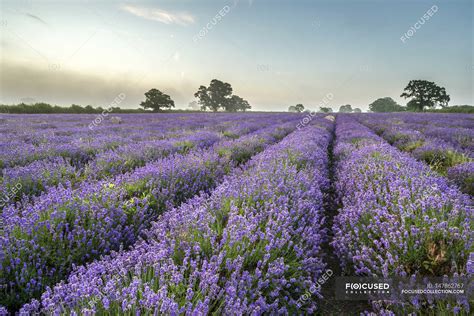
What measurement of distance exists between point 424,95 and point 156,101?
47.7 meters

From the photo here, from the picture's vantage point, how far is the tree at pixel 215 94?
60000 mm

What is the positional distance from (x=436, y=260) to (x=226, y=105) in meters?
61.4

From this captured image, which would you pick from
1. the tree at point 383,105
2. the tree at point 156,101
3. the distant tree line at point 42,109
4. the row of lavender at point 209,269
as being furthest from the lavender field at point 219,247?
the tree at point 383,105

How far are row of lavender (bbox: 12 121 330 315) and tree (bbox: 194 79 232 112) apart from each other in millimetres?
58775

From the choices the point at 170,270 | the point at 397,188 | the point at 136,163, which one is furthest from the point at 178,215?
the point at 136,163

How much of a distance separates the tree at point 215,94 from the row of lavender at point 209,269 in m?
58.8

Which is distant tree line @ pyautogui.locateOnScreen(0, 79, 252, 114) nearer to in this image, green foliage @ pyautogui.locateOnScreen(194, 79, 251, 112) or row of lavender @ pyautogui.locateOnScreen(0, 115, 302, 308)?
green foliage @ pyautogui.locateOnScreen(194, 79, 251, 112)

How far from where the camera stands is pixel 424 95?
44750mm

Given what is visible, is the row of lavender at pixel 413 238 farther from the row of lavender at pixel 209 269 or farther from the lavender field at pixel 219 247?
the row of lavender at pixel 209 269

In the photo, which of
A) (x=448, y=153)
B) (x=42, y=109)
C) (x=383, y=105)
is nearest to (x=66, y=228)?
(x=448, y=153)

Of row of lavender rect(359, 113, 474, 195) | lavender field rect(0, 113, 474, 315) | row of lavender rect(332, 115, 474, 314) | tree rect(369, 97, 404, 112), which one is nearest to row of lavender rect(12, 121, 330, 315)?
lavender field rect(0, 113, 474, 315)

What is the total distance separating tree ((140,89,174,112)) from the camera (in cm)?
5031

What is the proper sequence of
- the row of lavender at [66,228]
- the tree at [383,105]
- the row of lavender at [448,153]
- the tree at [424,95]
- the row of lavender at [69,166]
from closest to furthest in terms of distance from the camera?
the row of lavender at [66,228] < the row of lavender at [69,166] < the row of lavender at [448,153] < the tree at [424,95] < the tree at [383,105]

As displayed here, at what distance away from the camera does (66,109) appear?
85.5 ft
